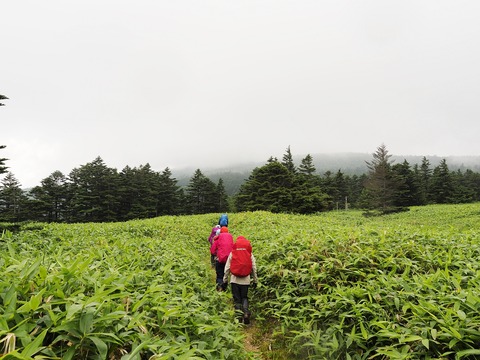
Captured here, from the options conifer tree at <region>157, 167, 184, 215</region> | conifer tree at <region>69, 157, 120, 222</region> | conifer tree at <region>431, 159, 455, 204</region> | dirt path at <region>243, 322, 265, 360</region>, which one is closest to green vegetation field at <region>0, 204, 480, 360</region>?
dirt path at <region>243, 322, 265, 360</region>

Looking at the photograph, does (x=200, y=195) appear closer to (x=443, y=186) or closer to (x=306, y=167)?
(x=306, y=167)

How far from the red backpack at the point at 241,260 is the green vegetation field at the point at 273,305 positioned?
0.70m

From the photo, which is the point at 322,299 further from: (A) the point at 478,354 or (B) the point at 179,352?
(B) the point at 179,352

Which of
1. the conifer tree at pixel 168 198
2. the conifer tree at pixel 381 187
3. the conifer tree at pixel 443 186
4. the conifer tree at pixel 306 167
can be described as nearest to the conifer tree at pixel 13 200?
the conifer tree at pixel 168 198

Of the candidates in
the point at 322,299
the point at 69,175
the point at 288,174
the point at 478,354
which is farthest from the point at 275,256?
the point at 69,175

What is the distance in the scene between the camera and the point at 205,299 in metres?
5.45

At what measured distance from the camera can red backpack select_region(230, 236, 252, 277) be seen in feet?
19.9

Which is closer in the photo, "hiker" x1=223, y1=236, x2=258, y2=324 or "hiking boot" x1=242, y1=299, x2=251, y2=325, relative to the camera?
"hiking boot" x1=242, y1=299, x2=251, y2=325

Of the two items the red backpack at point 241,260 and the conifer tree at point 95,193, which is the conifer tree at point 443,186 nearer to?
the red backpack at point 241,260

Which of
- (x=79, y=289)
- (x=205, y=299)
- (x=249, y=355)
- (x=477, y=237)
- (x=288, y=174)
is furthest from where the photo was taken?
(x=288, y=174)

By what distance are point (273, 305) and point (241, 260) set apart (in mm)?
1381

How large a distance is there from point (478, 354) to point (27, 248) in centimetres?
888

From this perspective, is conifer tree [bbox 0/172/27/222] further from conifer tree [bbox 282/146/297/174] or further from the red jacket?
the red jacket

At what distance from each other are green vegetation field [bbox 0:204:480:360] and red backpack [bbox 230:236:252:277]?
2.31 ft
